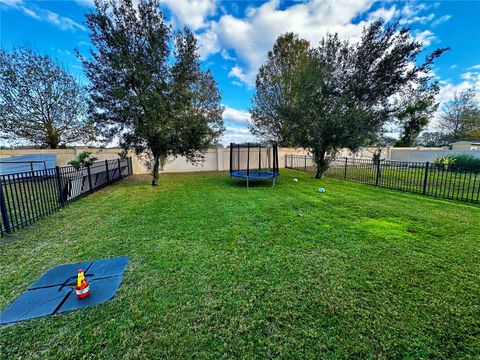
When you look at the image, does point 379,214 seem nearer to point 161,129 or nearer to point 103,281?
point 103,281

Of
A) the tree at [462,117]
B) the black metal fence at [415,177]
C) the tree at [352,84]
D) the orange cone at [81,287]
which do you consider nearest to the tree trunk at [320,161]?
the tree at [352,84]

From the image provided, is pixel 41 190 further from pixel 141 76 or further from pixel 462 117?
pixel 462 117

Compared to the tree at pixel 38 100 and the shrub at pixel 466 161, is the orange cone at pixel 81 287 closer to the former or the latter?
the tree at pixel 38 100

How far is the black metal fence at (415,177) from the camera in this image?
5.72 meters

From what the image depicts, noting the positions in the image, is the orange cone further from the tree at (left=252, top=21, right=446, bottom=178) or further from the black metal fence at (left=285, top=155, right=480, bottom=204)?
the tree at (left=252, top=21, right=446, bottom=178)

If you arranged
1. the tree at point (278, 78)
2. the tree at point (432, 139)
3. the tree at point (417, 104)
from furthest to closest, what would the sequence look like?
the tree at point (432, 139) → the tree at point (278, 78) → the tree at point (417, 104)

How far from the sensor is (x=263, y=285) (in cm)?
211

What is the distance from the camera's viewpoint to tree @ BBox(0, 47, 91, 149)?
33.7ft

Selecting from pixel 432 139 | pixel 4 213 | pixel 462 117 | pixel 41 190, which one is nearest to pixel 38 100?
pixel 41 190

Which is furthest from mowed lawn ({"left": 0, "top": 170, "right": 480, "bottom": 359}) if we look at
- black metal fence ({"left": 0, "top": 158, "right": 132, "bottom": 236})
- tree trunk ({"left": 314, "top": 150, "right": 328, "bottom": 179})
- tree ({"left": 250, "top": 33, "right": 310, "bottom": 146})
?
tree ({"left": 250, "top": 33, "right": 310, "bottom": 146})

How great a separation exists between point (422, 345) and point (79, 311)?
2.79 m

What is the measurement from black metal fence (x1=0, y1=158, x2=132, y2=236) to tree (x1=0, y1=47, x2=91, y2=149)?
6486 mm

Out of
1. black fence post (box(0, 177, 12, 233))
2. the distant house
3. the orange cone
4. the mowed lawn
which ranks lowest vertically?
the mowed lawn

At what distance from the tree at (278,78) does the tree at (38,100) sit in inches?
416
